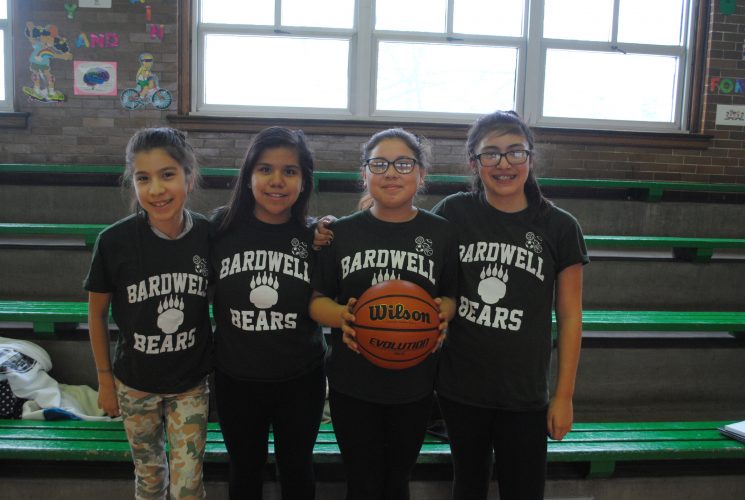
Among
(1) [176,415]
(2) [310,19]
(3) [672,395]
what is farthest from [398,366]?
(2) [310,19]

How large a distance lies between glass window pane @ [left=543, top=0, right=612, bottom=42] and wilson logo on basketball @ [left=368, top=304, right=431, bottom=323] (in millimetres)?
4049

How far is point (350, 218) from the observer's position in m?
1.52

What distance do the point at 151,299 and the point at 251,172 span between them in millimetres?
462

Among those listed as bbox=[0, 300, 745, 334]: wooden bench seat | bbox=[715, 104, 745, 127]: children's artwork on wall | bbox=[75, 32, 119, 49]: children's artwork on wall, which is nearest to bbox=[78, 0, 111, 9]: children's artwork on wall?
bbox=[75, 32, 119, 49]: children's artwork on wall

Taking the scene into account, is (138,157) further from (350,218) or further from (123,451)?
(123,451)

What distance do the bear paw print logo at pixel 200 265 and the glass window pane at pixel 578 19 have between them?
4091mm

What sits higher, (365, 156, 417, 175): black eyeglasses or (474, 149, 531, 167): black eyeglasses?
(474, 149, 531, 167): black eyeglasses

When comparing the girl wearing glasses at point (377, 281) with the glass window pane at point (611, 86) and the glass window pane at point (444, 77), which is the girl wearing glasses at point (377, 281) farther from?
the glass window pane at point (611, 86)

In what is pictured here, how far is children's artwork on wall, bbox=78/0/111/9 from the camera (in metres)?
4.07

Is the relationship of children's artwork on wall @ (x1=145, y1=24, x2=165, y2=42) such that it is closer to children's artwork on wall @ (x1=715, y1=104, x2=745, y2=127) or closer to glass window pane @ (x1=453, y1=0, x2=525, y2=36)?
glass window pane @ (x1=453, y1=0, x2=525, y2=36)

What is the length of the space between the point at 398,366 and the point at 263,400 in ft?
1.37

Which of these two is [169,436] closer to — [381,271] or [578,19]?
[381,271]

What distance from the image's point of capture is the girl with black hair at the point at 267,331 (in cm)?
149

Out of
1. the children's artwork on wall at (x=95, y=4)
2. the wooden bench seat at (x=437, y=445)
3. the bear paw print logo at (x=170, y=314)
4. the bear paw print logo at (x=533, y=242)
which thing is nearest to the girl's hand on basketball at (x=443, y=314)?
the bear paw print logo at (x=533, y=242)
